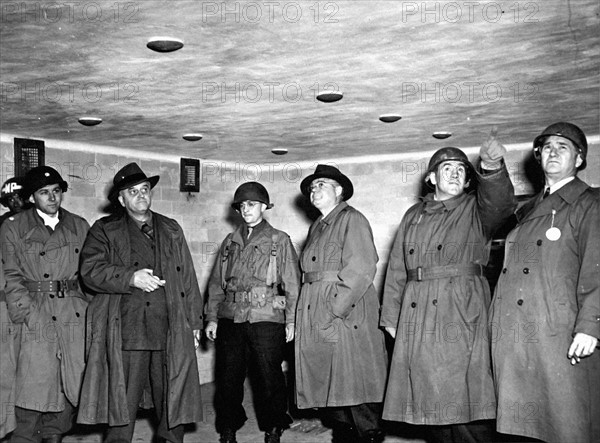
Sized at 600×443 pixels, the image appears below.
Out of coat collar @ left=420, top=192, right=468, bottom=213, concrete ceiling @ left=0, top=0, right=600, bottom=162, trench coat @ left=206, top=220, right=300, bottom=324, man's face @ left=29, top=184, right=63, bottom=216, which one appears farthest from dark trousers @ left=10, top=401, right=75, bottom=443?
coat collar @ left=420, top=192, right=468, bottom=213

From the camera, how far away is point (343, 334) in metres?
4.05

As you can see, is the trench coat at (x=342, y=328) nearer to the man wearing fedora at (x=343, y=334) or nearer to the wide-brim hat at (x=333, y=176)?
the man wearing fedora at (x=343, y=334)

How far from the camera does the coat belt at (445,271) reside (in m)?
3.48

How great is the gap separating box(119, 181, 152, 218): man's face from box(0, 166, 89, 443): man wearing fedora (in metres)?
0.51

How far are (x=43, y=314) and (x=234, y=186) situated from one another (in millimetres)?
3500

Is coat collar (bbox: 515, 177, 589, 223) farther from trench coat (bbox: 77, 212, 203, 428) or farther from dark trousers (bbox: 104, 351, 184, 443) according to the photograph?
dark trousers (bbox: 104, 351, 184, 443)

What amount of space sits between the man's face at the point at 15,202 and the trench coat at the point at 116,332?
1.09m

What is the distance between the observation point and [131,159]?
20.9 ft

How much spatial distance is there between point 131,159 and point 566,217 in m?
4.36

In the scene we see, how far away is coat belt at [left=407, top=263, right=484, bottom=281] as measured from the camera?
3484 millimetres

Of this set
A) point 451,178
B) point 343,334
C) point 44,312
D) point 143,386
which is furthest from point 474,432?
point 44,312

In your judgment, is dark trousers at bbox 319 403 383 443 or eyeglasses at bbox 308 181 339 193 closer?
dark trousers at bbox 319 403 383 443

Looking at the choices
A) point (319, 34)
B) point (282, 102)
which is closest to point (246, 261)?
point (282, 102)

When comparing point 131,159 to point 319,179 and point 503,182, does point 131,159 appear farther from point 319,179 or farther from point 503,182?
point 503,182
